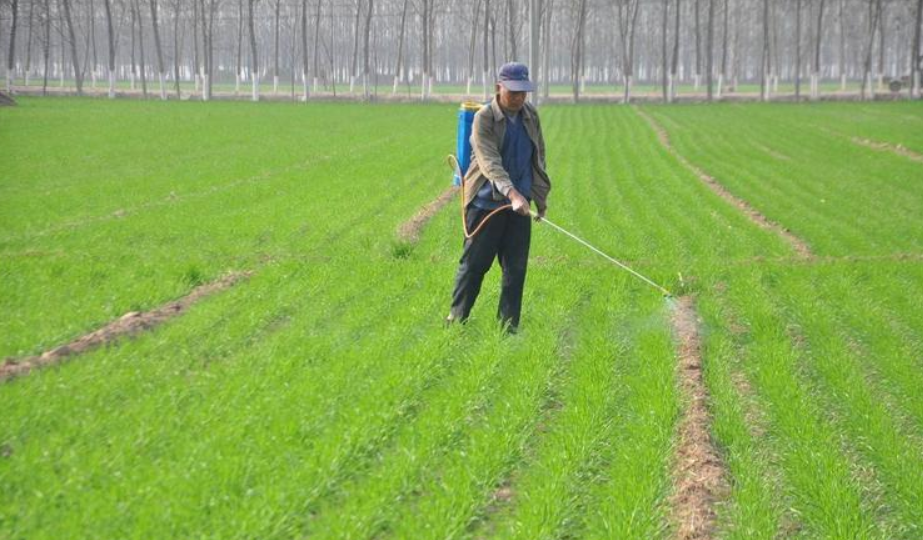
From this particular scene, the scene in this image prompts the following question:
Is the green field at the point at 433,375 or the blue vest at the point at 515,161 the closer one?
the green field at the point at 433,375

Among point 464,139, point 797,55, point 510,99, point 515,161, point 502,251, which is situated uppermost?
point 797,55

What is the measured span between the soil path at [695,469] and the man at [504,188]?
154 cm

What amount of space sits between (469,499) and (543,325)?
4.01 metres

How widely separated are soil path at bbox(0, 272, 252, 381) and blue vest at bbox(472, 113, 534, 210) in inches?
111

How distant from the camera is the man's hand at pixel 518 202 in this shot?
25.7ft

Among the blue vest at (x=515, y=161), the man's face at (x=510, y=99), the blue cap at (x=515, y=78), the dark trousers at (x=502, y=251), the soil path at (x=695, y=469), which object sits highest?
the blue cap at (x=515, y=78)

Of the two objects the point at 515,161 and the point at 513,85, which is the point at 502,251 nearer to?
the point at 515,161

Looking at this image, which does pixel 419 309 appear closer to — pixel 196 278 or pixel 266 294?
pixel 266 294

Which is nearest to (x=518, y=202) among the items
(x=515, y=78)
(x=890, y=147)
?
(x=515, y=78)

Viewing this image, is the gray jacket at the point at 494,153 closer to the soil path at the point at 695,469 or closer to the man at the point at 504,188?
the man at the point at 504,188

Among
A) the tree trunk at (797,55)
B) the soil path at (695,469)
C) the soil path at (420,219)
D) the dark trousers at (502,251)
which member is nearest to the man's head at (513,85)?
the dark trousers at (502,251)

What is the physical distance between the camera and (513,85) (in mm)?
7883

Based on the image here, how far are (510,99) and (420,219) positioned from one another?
836 cm

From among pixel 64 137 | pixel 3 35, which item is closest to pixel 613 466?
pixel 64 137
